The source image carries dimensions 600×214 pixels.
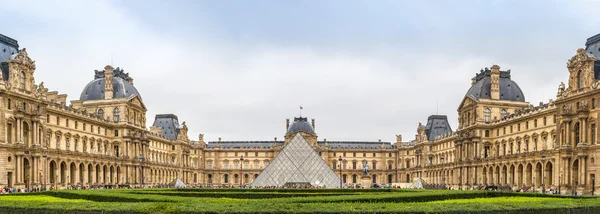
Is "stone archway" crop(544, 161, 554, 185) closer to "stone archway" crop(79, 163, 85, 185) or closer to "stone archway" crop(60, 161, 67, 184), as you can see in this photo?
"stone archway" crop(60, 161, 67, 184)

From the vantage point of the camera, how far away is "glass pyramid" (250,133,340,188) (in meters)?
68.6

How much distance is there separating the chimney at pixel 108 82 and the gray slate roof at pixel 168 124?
91.7ft

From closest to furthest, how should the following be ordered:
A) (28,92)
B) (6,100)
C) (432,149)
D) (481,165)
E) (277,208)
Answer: (277,208) < (6,100) < (28,92) < (481,165) < (432,149)

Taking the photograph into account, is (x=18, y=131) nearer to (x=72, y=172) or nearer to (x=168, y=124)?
(x=72, y=172)

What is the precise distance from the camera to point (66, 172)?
58312 millimetres

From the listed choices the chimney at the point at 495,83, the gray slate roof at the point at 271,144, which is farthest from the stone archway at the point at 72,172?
the gray slate roof at the point at 271,144

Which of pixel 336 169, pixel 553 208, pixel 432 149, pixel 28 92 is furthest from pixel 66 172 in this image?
pixel 336 169

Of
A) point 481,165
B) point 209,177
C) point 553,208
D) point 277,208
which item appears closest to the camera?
point 277,208

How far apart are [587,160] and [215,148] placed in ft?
256

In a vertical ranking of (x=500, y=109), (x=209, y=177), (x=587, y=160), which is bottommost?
(x=209, y=177)

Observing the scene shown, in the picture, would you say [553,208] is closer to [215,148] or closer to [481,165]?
[481,165]

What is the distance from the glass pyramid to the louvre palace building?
4253 mm

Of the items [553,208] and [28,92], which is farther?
[28,92]

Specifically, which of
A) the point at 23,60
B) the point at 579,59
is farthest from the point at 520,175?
the point at 23,60
